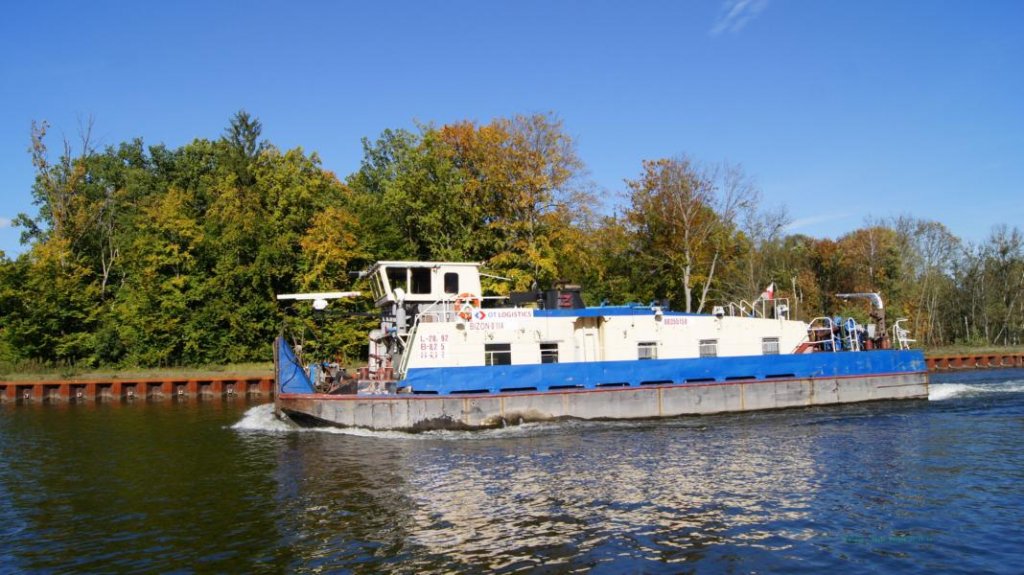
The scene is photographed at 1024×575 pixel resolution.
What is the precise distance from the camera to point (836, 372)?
22.8 m

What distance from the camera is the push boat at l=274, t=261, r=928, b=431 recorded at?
63.6ft

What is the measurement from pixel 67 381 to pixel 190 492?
979 inches

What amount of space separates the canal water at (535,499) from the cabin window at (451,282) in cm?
514

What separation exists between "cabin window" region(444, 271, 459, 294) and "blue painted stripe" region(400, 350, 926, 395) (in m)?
3.12

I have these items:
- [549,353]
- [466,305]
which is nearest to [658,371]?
[549,353]

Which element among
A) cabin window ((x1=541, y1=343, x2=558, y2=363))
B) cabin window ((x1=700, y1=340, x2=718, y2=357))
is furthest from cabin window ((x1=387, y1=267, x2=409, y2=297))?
cabin window ((x1=700, y1=340, x2=718, y2=357))

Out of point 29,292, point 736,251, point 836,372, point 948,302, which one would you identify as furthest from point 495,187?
point 948,302

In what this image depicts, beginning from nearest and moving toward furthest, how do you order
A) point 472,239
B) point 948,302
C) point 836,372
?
point 836,372 → point 472,239 → point 948,302

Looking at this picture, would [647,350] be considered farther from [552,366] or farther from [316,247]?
[316,247]

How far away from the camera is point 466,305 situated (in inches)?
800

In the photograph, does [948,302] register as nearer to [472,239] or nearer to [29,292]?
[472,239]

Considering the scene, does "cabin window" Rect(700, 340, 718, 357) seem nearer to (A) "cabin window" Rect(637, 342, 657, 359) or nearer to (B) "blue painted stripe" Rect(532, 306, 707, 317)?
(A) "cabin window" Rect(637, 342, 657, 359)

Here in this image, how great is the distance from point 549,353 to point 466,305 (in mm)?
3119

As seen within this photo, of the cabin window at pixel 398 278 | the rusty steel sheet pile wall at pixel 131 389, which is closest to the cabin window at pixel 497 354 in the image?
the cabin window at pixel 398 278
